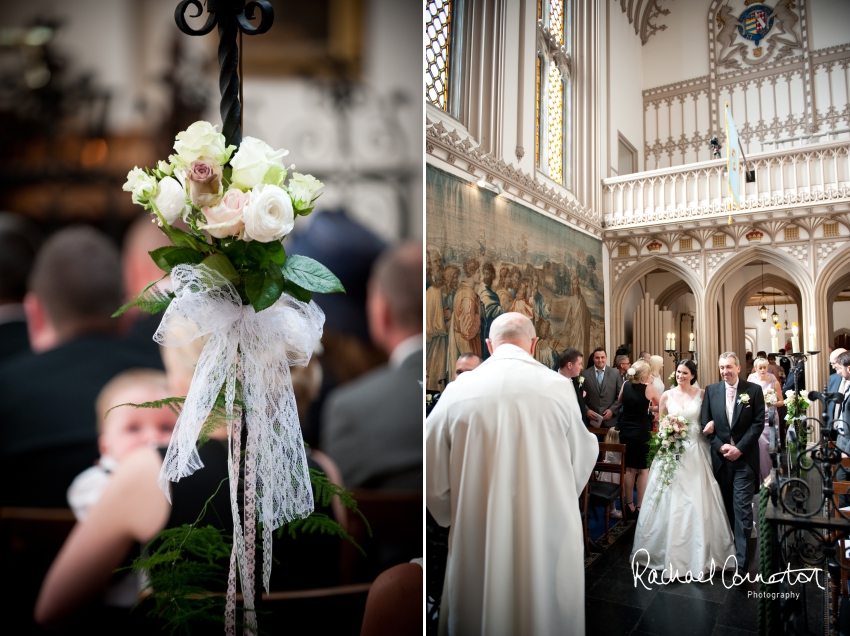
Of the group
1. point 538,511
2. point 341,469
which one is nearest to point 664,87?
point 538,511

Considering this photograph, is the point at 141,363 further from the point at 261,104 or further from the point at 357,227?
the point at 261,104

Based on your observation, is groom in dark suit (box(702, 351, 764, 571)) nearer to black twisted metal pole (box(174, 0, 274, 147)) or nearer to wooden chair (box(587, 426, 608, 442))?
wooden chair (box(587, 426, 608, 442))

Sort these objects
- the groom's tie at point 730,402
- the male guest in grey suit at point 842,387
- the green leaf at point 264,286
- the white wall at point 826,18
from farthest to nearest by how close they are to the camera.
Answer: the groom's tie at point 730,402 → the male guest in grey suit at point 842,387 → the white wall at point 826,18 → the green leaf at point 264,286

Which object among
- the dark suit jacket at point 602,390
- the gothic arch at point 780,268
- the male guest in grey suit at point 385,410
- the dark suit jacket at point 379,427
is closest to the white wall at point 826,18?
the gothic arch at point 780,268

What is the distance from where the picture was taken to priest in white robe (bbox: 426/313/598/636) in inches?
74.4

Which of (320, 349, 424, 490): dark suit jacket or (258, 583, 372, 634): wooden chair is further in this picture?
(320, 349, 424, 490): dark suit jacket

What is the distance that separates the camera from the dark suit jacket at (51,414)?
6.48 ft

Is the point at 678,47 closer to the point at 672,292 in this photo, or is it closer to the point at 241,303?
the point at 672,292

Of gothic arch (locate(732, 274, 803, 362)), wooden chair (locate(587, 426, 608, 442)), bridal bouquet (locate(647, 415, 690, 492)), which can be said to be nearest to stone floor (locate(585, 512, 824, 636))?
wooden chair (locate(587, 426, 608, 442))

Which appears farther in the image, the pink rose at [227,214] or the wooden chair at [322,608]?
the wooden chair at [322,608]

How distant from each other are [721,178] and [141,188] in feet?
8.84

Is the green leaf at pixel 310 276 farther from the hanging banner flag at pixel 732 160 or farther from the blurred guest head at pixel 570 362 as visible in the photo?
the hanging banner flag at pixel 732 160

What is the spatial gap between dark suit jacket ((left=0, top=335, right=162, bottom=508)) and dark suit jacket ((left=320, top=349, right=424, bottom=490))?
900 millimetres

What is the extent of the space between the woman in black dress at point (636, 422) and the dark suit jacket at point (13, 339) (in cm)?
258
